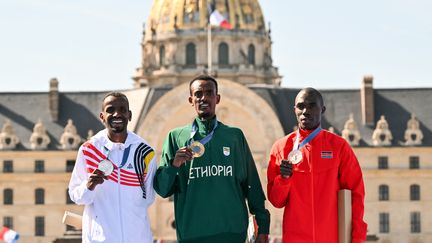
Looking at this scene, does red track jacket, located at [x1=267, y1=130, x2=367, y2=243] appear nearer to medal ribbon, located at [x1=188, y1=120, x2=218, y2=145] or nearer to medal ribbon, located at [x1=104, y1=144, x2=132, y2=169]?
medal ribbon, located at [x1=188, y1=120, x2=218, y2=145]

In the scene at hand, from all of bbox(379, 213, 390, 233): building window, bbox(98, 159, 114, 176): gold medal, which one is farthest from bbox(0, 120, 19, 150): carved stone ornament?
bbox(98, 159, 114, 176): gold medal

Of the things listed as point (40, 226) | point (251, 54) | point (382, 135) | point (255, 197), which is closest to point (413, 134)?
point (382, 135)

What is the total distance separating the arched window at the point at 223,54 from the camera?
110688 millimetres

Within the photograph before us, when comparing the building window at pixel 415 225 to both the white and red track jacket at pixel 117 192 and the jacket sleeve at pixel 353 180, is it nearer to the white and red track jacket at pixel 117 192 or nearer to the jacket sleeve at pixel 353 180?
the jacket sleeve at pixel 353 180

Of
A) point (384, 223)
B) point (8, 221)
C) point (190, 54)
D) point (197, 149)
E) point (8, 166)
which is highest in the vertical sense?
point (190, 54)

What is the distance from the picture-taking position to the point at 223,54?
112 metres

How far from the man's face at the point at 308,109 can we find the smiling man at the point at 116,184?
1883mm

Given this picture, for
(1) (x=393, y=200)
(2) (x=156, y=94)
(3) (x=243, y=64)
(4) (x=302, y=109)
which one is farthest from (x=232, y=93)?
(4) (x=302, y=109)

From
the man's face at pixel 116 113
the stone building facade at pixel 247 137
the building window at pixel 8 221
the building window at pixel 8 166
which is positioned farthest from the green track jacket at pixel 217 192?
the building window at pixel 8 166

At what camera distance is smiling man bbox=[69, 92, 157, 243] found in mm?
16656

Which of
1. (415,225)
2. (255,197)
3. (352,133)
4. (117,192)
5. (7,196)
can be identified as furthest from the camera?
(7,196)

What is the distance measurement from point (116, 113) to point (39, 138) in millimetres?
71370

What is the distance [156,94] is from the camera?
89.2 meters

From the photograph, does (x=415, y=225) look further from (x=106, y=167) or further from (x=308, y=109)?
(x=106, y=167)
